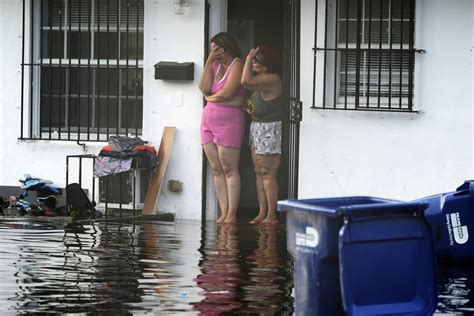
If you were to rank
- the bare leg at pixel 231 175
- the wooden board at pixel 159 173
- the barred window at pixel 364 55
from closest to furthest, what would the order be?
the barred window at pixel 364 55 → the bare leg at pixel 231 175 → the wooden board at pixel 159 173

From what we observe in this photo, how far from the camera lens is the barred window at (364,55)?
1802cm

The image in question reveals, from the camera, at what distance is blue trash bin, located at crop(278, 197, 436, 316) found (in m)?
9.62

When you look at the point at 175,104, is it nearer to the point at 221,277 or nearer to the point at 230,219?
the point at 230,219

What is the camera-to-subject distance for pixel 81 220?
18281 millimetres

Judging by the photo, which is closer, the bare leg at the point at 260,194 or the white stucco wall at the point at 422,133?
the white stucco wall at the point at 422,133

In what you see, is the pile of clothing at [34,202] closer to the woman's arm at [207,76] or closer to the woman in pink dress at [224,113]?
the woman in pink dress at [224,113]

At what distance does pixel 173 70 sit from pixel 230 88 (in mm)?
839

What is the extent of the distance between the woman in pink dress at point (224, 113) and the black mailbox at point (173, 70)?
20cm

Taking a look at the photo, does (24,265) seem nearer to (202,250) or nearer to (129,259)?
(129,259)

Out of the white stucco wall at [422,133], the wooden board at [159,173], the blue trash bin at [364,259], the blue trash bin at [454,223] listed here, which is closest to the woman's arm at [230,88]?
the wooden board at [159,173]

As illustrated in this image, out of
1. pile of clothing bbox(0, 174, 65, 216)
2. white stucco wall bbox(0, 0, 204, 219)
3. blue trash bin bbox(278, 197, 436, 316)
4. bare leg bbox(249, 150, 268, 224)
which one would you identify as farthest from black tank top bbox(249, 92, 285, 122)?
blue trash bin bbox(278, 197, 436, 316)

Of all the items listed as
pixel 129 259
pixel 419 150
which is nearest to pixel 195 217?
pixel 419 150

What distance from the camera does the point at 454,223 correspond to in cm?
1383

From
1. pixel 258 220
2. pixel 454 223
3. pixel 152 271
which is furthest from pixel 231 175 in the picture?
pixel 454 223
